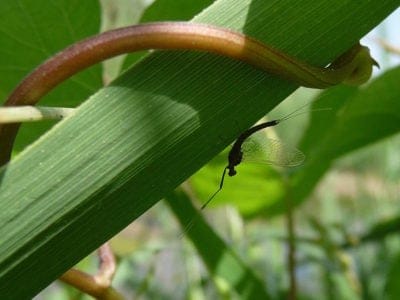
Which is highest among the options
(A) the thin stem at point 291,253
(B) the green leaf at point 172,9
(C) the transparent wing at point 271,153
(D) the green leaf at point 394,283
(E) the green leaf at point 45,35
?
(E) the green leaf at point 45,35

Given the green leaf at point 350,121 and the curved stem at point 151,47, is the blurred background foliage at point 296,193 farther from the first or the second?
the curved stem at point 151,47

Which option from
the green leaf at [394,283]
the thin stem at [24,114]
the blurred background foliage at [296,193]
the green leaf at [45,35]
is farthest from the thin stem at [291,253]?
the thin stem at [24,114]

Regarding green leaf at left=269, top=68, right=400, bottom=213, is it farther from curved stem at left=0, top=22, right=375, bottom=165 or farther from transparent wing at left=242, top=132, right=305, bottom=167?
curved stem at left=0, top=22, right=375, bottom=165

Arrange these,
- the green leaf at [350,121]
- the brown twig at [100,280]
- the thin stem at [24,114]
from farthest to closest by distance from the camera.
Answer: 1. the green leaf at [350,121]
2. the brown twig at [100,280]
3. the thin stem at [24,114]

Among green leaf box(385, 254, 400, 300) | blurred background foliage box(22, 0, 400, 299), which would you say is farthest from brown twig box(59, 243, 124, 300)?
green leaf box(385, 254, 400, 300)

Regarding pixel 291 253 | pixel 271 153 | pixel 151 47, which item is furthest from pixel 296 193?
pixel 151 47

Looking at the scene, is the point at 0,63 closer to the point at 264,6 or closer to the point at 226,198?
the point at 264,6

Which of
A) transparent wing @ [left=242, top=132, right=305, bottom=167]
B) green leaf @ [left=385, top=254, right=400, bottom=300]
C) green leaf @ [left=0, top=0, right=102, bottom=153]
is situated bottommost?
green leaf @ [left=385, top=254, right=400, bottom=300]
